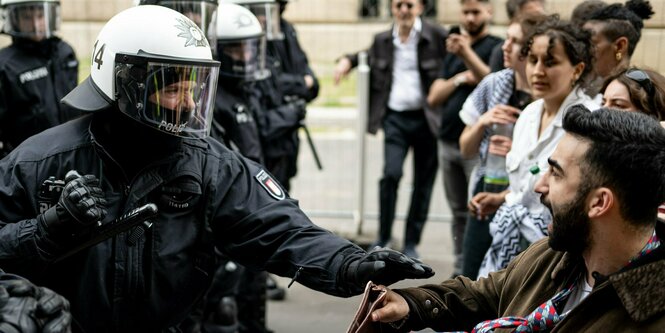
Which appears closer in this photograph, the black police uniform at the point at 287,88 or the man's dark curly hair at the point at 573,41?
the man's dark curly hair at the point at 573,41

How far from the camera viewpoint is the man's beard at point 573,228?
2980mm

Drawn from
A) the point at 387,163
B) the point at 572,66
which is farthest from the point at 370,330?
the point at 387,163

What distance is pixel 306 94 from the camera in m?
7.79

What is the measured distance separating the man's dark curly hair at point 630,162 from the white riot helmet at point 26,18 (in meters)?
4.88

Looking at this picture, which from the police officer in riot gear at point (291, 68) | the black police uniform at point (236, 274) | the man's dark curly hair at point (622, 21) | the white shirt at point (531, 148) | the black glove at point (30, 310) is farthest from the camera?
the police officer in riot gear at point (291, 68)

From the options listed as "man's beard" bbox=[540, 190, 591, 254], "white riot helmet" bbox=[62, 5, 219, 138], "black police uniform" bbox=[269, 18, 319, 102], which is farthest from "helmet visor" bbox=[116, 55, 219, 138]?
"black police uniform" bbox=[269, 18, 319, 102]

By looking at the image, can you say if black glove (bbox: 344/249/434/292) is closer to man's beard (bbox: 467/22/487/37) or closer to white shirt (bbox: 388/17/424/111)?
man's beard (bbox: 467/22/487/37)

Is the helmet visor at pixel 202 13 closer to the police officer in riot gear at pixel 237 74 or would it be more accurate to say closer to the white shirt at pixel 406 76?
the police officer in riot gear at pixel 237 74

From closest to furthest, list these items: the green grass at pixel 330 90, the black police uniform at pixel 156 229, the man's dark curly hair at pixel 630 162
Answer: the man's dark curly hair at pixel 630 162, the black police uniform at pixel 156 229, the green grass at pixel 330 90

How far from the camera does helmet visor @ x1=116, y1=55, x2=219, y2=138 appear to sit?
11.5ft

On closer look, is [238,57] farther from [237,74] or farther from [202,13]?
[202,13]

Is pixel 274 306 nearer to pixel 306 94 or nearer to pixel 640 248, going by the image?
pixel 306 94

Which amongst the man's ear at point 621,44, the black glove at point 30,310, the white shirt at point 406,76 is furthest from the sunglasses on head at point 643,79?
the white shirt at point 406,76

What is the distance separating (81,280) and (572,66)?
2444 millimetres
